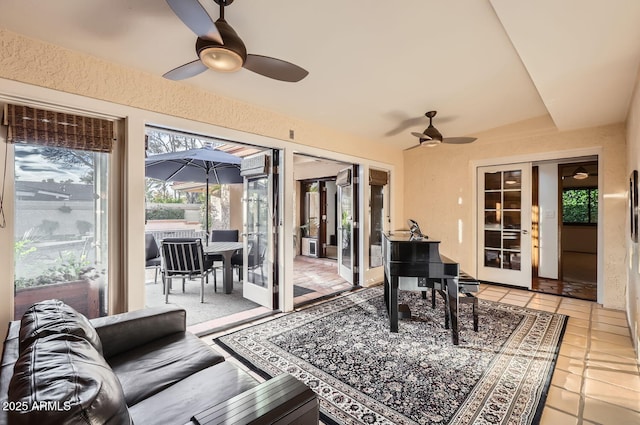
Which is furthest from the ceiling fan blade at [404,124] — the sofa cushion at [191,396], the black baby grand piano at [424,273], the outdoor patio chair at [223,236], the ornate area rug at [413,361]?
the sofa cushion at [191,396]

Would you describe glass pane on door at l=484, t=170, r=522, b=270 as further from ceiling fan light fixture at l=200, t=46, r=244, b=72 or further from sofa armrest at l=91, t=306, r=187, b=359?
sofa armrest at l=91, t=306, r=187, b=359

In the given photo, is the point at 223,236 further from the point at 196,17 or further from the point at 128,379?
the point at 196,17

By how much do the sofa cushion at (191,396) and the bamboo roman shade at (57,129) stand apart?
6.36ft

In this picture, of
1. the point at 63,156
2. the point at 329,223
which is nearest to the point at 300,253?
the point at 329,223

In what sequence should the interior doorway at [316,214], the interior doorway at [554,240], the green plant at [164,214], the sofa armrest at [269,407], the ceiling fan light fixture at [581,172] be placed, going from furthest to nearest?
1. the green plant at [164,214]
2. the interior doorway at [316,214]
3. the ceiling fan light fixture at [581,172]
4. the interior doorway at [554,240]
5. the sofa armrest at [269,407]

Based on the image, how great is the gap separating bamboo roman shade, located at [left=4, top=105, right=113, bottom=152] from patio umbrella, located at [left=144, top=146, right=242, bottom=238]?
1.98 m

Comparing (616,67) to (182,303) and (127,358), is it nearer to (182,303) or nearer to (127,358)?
(127,358)

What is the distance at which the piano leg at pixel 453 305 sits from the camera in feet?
8.84

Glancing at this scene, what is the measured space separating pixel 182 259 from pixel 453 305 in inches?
132

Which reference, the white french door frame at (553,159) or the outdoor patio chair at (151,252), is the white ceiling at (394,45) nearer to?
the white french door frame at (553,159)

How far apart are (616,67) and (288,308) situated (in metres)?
3.94

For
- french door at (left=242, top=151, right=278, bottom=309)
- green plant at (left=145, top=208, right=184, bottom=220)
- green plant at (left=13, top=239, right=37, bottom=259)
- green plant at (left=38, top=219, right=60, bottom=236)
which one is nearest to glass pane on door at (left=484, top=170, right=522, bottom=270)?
french door at (left=242, top=151, right=278, bottom=309)

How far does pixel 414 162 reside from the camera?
223 inches

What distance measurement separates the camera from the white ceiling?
1.93 metres
